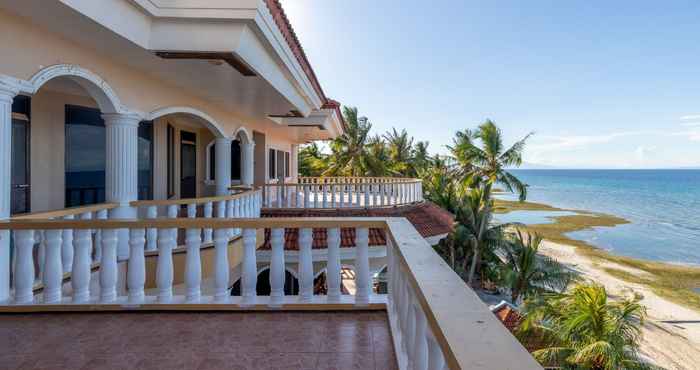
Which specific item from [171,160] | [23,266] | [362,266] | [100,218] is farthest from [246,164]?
[362,266]

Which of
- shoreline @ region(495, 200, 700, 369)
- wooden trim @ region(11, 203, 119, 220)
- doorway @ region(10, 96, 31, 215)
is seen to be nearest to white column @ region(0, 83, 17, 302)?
wooden trim @ region(11, 203, 119, 220)

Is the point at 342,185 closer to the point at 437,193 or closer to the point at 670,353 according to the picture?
the point at 437,193

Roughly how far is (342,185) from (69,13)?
6692mm

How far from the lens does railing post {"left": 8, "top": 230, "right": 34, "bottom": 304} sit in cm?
289

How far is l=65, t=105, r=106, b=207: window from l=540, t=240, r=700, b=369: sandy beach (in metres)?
17.1

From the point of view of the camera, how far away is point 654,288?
67.9 feet

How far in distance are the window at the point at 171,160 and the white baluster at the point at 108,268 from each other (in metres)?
6.03

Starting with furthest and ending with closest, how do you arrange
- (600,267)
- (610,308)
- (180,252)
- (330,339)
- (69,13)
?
(600,267)
(610,308)
(180,252)
(69,13)
(330,339)

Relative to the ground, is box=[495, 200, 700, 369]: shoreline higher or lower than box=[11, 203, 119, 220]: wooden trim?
lower

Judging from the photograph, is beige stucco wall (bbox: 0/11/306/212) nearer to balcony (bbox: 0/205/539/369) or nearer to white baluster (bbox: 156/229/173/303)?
balcony (bbox: 0/205/539/369)

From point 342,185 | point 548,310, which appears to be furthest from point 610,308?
point 342,185

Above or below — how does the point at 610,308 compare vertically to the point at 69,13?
below

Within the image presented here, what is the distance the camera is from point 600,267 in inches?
964

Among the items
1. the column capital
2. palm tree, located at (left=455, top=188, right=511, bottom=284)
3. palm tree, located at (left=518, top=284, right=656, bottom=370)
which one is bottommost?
palm tree, located at (left=518, top=284, right=656, bottom=370)
